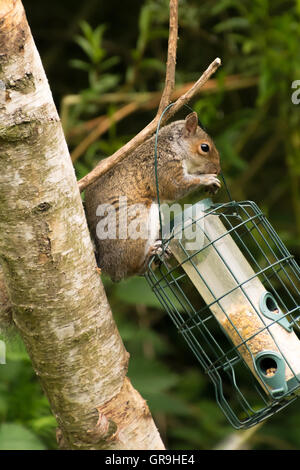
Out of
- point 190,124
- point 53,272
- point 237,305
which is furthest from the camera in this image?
point 190,124

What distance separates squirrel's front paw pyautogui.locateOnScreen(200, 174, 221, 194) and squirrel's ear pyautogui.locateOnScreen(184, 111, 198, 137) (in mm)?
205

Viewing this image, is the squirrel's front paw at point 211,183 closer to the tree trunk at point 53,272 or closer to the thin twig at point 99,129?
the tree trunk at point 53,272

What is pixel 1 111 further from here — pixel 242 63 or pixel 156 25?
pixel 156 25

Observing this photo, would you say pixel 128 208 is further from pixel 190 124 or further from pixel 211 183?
pixel 190 124

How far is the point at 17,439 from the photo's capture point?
5.80ft

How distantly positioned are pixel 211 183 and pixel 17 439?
92 centimetres

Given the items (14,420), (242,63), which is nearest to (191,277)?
(14,420)

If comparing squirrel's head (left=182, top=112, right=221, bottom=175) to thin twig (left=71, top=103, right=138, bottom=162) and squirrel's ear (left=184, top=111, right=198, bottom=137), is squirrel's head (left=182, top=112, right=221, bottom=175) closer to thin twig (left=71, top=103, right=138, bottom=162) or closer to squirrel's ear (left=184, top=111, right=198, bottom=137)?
squirrel's ear (left=184, top=111, right=198, bottom=137)

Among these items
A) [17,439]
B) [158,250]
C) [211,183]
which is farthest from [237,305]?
[17,439]

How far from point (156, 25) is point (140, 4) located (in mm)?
202

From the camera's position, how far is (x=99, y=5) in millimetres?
3410

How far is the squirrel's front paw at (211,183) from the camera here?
200 cm

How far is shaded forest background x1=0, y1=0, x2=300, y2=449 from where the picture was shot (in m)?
2.38

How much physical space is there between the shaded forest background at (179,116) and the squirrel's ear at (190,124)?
1.07 ft
